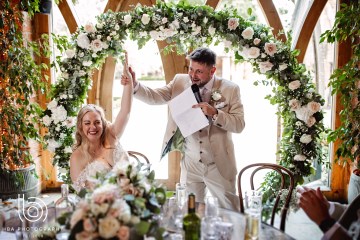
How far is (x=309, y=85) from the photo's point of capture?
305 centimetres

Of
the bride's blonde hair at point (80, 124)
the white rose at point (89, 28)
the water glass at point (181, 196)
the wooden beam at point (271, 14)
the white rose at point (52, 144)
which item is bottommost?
the water glass at point (181, 196)

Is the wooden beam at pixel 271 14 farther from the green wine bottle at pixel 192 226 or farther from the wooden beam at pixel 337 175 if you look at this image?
the green wine bottle at pixel 192 226

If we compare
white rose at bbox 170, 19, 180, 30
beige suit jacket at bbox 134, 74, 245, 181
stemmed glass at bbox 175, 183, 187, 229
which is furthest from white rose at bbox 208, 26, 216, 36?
stemmed glass at bbox 175, 183, 187, 229

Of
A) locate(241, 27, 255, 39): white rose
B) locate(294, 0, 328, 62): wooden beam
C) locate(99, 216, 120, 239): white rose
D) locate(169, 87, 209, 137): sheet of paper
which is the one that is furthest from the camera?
locate(294, 0, 328, 62): wooden beam

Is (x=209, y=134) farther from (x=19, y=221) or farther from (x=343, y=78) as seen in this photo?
(x=19, y=221)

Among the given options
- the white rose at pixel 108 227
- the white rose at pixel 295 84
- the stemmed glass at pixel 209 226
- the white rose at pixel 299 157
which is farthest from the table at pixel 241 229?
the white rose at pixel 295 84

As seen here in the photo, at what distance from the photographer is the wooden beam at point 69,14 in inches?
149

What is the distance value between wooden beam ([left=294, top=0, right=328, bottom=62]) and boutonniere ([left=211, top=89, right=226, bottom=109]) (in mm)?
1319

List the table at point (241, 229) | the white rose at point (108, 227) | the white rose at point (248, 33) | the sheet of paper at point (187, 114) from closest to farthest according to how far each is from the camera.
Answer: the white rose at point (108, 227), the table at point (241, 229), the sheet of paper at point (187, 114), the white rose at point (248, 33)

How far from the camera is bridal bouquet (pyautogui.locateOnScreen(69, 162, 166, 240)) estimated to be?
1383 millimetres

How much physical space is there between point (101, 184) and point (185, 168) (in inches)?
56.9

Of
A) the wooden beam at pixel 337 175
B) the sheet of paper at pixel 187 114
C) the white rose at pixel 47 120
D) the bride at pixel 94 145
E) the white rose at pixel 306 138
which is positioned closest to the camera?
the bride at pixel 94 145

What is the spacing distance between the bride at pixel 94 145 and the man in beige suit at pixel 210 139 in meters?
0.36

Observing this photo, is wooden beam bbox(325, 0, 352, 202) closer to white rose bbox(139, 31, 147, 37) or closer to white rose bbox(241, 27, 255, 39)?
white rose bbox(241, 27, 255, 39)
